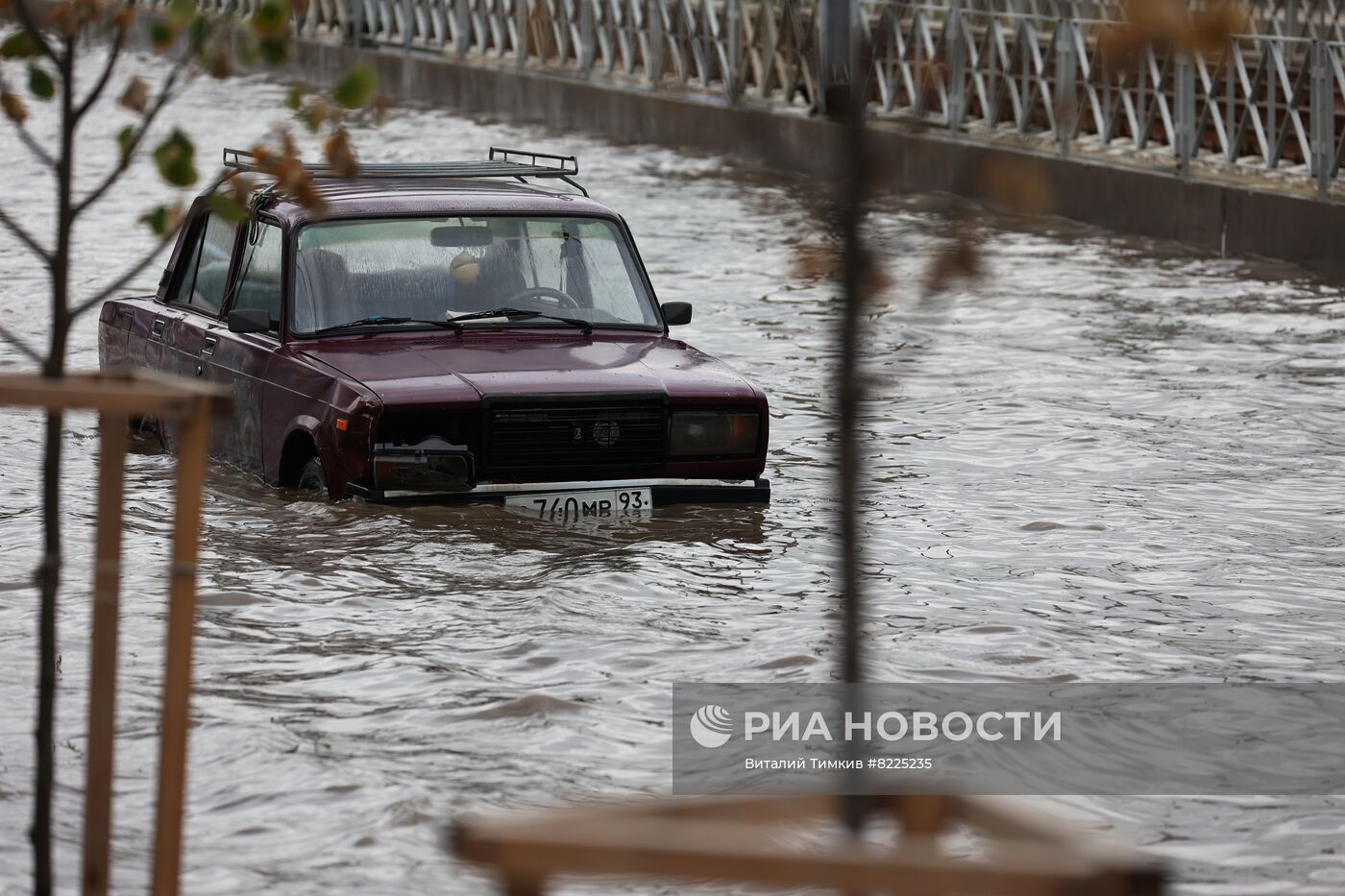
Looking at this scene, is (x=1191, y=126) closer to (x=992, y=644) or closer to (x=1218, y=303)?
(x=1218, y=303)

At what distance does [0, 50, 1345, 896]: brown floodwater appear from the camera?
5.21m

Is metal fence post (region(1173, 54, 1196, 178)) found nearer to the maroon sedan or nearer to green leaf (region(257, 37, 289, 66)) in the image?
the maroon sedan

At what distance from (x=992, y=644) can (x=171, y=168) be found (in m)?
3.73

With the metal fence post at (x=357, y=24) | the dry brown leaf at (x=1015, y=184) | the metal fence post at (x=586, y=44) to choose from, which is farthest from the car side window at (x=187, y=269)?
the metal fence post at (x=357, y=24)

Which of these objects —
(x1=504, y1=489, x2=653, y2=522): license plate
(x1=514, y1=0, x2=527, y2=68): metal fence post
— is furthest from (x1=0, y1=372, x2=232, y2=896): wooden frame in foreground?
(x1=514, y1=0, x2=527, y2=68): metal fence post

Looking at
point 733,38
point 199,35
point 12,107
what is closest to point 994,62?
point 733,38

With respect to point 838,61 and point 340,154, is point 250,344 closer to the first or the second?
point 340,154

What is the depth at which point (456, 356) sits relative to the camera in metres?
8.12

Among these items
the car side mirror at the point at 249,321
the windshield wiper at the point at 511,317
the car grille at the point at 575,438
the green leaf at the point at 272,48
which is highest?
the green leaf at the point at 272,48

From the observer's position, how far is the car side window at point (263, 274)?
852 centimetres

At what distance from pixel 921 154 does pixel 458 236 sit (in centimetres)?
1291

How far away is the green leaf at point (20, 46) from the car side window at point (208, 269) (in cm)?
484

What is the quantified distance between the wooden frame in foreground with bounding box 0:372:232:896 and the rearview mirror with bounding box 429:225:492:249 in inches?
202

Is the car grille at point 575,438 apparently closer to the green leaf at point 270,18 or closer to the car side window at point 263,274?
the car side window at point 263,274
